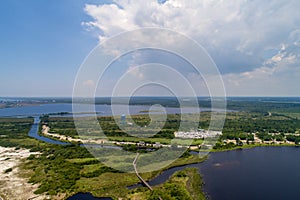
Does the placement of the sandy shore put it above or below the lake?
above

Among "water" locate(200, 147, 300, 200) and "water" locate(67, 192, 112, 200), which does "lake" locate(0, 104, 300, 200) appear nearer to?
Result: "water" locate(200, 147, 300, 200)

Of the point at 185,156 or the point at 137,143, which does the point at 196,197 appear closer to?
the point at 185,156

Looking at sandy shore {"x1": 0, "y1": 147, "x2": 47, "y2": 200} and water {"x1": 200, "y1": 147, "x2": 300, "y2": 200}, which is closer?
sandy shore {"x1": 0, "y1": 147, "x2": 47, "y2": 200}

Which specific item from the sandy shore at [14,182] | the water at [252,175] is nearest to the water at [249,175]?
the water at [252,175]

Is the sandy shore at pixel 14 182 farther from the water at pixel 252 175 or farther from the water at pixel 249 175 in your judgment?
the water at pixel 252 175

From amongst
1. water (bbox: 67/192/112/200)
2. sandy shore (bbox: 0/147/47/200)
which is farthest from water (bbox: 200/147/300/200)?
sandy shore (bbox: 0/147/47/200)

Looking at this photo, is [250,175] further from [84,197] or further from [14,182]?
[14,182]

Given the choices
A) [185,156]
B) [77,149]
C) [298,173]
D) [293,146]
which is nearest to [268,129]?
[293,146]

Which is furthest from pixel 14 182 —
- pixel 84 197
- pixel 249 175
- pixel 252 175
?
pixel 252 175
